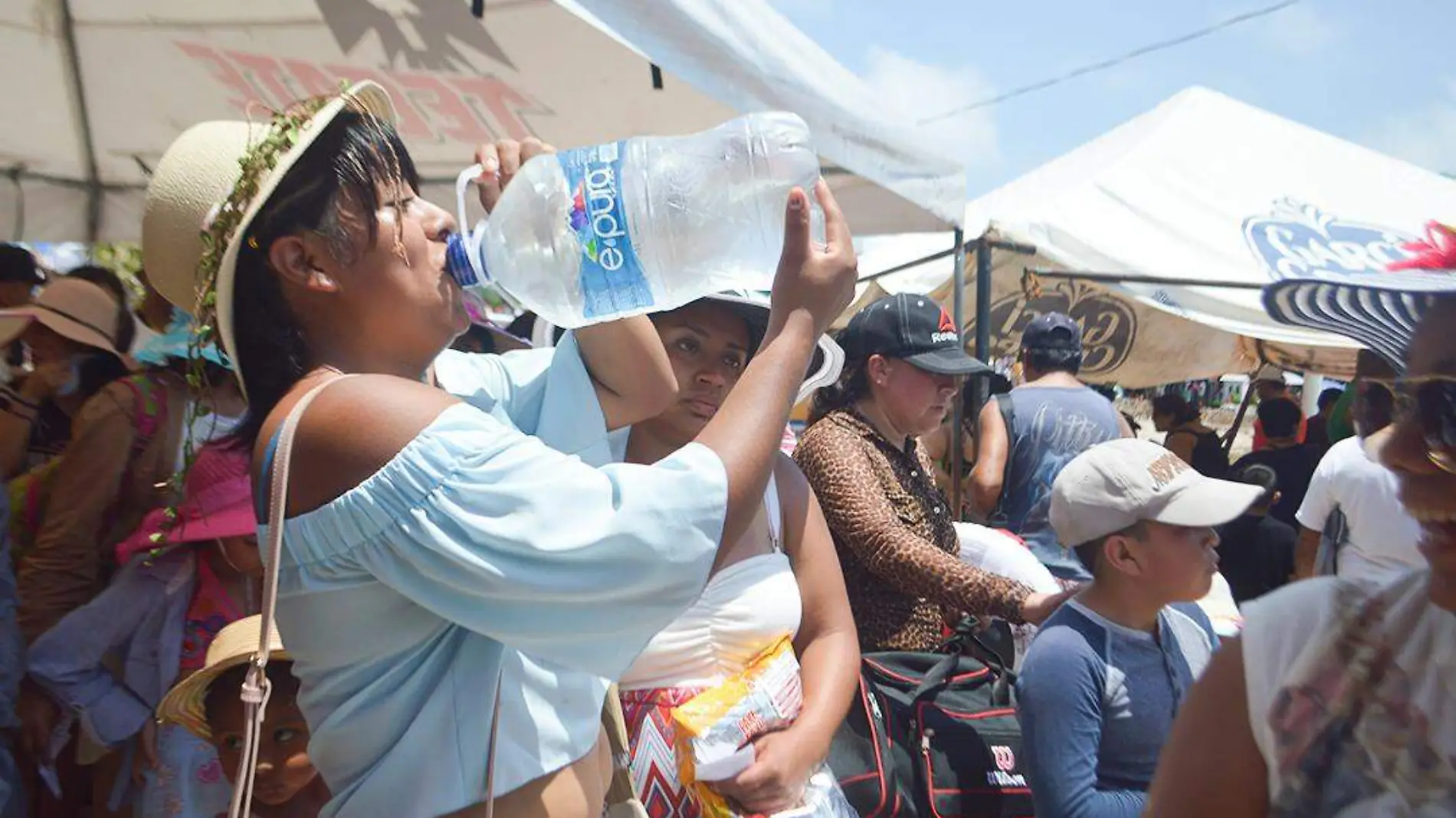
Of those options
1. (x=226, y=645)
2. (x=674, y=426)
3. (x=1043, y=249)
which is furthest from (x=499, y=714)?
(x=1043, y=249)

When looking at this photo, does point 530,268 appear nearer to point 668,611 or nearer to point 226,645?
point 668,611

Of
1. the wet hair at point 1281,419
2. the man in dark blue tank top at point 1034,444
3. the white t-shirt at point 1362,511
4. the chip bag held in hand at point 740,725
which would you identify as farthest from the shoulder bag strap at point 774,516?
the wet hair at point 1281,419

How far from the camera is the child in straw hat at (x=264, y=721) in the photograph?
2141 millimetres

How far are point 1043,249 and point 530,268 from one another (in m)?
5.64

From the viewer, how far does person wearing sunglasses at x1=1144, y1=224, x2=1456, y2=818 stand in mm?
1014

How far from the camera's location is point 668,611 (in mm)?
1175

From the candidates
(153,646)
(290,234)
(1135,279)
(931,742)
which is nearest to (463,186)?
(290,234)

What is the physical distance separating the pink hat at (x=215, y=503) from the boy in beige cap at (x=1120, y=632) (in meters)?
1.97

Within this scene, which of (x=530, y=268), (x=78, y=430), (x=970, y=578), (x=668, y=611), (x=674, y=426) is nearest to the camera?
(x=668, y=611)

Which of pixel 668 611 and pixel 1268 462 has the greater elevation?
pixel 668 611

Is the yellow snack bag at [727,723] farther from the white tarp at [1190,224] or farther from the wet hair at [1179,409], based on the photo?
the wet hair at [1179,409]

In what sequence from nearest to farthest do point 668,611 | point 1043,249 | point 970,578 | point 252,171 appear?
point 668,611, point 252,171, point 970,578, point 1043,249

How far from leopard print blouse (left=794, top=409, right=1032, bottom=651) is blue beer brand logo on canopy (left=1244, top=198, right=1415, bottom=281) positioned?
4.35 meters

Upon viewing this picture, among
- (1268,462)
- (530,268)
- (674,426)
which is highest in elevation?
(530,268)
